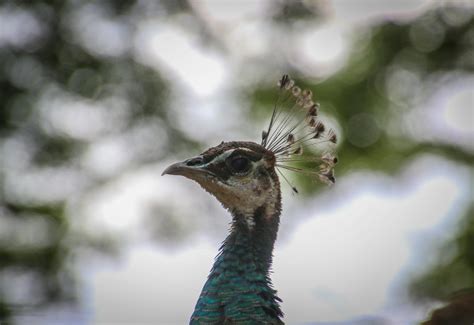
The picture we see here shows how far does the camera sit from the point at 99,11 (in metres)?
3.60

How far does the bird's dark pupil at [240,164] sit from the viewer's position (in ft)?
4.51

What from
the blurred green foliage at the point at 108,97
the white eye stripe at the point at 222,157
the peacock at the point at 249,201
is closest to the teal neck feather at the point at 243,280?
the peacock at the point at 249,201

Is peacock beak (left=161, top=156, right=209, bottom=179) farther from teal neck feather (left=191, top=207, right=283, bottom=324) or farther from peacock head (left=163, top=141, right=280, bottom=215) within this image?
teal neck feather (left=191, top=207, right=283, bottom=324)

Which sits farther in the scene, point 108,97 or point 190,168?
point 108,97

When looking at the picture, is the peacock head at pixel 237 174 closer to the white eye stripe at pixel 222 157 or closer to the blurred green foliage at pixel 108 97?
the white eye stripe at pixel 222 157

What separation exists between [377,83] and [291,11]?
44cm

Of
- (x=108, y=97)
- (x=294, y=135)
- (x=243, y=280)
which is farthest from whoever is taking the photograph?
(x=108, y=97)

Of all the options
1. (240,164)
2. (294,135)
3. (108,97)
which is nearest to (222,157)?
(240,164)

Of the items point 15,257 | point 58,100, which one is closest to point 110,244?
point 15,257

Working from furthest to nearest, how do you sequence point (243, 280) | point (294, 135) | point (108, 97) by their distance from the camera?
point (108, 97) → point (294, 135) → point (243, 280)

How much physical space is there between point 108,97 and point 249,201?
217cm

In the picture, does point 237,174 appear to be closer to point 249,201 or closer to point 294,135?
point 249,201

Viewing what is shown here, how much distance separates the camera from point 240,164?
54.3 inches

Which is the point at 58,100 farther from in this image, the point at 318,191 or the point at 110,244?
the point at 318,191
